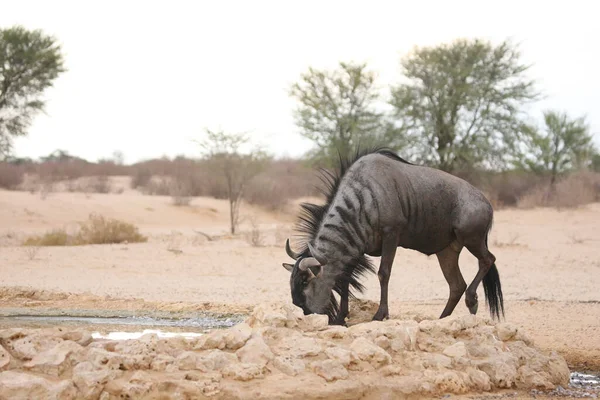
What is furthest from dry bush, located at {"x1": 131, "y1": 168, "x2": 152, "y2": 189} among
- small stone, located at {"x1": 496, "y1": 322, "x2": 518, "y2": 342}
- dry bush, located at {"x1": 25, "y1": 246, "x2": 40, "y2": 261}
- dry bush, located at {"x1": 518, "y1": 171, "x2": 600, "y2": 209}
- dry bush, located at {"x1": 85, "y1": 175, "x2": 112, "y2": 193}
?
small stone, located at {"x1": 496, "y1": 322, "x2": 518, "y2": 342}

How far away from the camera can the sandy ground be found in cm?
965

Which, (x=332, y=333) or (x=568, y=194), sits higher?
(x=568, y=194)

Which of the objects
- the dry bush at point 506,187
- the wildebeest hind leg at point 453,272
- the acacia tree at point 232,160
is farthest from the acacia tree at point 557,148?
the wildebeest hind leg at point 453,272

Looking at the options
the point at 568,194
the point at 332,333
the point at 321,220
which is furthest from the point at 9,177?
the point at 332,333

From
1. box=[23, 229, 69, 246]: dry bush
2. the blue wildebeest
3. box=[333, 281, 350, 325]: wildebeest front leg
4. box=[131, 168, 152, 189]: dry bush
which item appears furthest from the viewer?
box=[131, 168, 152, 189]: dry bush

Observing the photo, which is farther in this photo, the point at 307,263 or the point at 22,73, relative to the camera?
the point at 22,73

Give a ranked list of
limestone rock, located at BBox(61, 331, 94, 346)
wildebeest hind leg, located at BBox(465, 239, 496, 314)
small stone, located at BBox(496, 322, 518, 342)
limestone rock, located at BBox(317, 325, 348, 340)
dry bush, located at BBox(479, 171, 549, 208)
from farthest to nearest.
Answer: dry bush, located at BBox(479, 171, 549, 208) → wildebeest hind leg, located at BBox(465, 239, 496, 314) → small stone, located at BBox(496, 322, 518, 342) → limestone rock, located at BBox(317, 325, 348, 340) → limestone rock, located at BBox(61, 331, 94, 346)

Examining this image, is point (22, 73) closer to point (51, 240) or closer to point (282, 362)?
point (51, 240)

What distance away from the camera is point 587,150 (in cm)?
3597

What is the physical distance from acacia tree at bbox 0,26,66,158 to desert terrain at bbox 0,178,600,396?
388 centimetres

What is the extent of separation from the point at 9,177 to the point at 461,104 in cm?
1795

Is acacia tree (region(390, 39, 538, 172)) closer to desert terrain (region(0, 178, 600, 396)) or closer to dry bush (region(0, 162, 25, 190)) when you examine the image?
desert terrain (region(0, 178, 600, 396))

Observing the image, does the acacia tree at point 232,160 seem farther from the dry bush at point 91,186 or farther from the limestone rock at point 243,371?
the limestone rock at point 243,371

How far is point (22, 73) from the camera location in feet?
90.4
